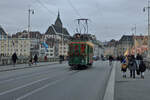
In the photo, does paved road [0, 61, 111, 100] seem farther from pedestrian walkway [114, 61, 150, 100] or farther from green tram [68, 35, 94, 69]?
green tram [68, 35, 94, 69]

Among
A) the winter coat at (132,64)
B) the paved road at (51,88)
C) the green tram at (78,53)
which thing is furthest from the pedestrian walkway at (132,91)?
the green tram at (78,53)

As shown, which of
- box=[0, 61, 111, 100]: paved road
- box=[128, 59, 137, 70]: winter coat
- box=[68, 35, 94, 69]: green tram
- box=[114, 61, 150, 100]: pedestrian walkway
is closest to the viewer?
box=[114, 61, 150, 100]: pedestrian walkway

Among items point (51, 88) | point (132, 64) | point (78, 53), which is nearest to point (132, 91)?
point (51, 88)

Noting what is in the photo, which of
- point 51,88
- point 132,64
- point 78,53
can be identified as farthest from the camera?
point 78,53

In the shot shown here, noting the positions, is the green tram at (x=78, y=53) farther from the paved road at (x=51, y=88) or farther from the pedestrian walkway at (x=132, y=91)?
the pedestrian walkway at (x=132, y=91)

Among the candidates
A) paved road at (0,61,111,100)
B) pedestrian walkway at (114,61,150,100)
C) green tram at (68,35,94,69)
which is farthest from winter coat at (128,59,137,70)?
green tram at (68,35,94,69)

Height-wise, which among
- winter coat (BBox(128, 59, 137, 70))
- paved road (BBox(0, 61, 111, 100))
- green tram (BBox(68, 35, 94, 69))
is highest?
green tram (BBox(68, 35, 94, 69))

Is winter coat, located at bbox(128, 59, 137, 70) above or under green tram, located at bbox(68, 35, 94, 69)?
under

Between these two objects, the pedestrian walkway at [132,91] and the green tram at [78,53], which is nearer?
the pedestrian walkway at [132,91]

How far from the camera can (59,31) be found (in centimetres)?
18762

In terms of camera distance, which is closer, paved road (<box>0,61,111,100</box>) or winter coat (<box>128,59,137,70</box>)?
paved road (<box>0,61,111,100</box>)

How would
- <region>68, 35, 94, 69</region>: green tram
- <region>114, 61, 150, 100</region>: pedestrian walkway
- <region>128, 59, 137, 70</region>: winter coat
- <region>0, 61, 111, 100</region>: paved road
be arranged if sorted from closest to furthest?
<region>114, 61, 150, 100</region>: pedestrian walkway
<region>0, 61, 111, 100</region>: paved road
<region>128, 59, 137, 70</region>: winter coat
<region>68, 35, 94, 69</region>: green tram

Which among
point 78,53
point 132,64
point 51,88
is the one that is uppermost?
point 78,53

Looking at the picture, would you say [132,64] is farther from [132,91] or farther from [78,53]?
[78,53]
